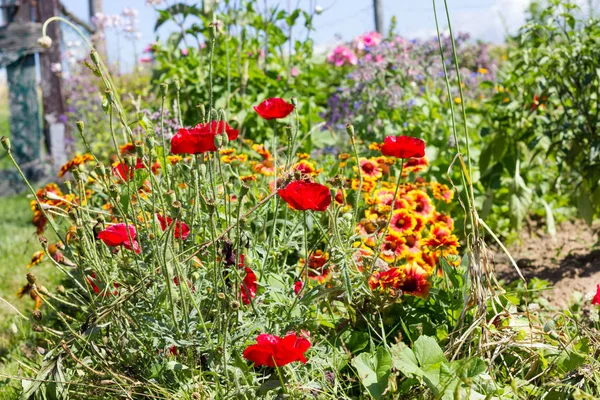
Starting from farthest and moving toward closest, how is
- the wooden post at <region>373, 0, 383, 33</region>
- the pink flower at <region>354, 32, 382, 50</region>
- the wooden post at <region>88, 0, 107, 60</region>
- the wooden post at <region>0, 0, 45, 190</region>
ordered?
the wooden post at <region>373, 0, 383, 33</region> < the wooden post at <region>88, 0, 107, 60</region> < the wooden post at <region>0, 0, 45, 190</region> < the pink flower at <region>354, 32, 382, 50</region>

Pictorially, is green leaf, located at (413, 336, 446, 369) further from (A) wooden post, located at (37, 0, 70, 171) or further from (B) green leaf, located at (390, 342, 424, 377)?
(A) wooden post, located at (37, 0, 70, 171)

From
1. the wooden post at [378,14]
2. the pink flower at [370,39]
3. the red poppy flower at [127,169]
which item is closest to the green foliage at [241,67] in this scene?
the pink flower at [370,39]

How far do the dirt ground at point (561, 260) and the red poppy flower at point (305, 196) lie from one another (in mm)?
1621

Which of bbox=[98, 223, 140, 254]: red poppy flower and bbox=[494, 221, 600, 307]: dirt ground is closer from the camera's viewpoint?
bbox=[98, 223, 140, 254]: red poppy flower

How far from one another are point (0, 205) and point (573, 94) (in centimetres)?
454

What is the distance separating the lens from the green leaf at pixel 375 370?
1.44 meters

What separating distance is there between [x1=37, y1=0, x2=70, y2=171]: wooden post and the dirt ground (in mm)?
4320

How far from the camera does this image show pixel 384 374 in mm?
1449

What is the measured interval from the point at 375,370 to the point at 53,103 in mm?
5328

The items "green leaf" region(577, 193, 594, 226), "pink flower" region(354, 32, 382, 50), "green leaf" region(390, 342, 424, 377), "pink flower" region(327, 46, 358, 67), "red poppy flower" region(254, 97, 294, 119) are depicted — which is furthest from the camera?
"pink flower" region(327, 46, 358, 67)

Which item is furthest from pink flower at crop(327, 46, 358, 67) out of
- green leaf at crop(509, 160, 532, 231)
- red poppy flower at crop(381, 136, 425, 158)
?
red poppy flower at crop(381, 136, 425, 158)

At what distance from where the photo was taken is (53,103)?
5.98 meters

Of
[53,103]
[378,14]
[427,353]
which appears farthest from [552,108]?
[378,14]

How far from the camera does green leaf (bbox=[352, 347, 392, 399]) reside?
1.44m
